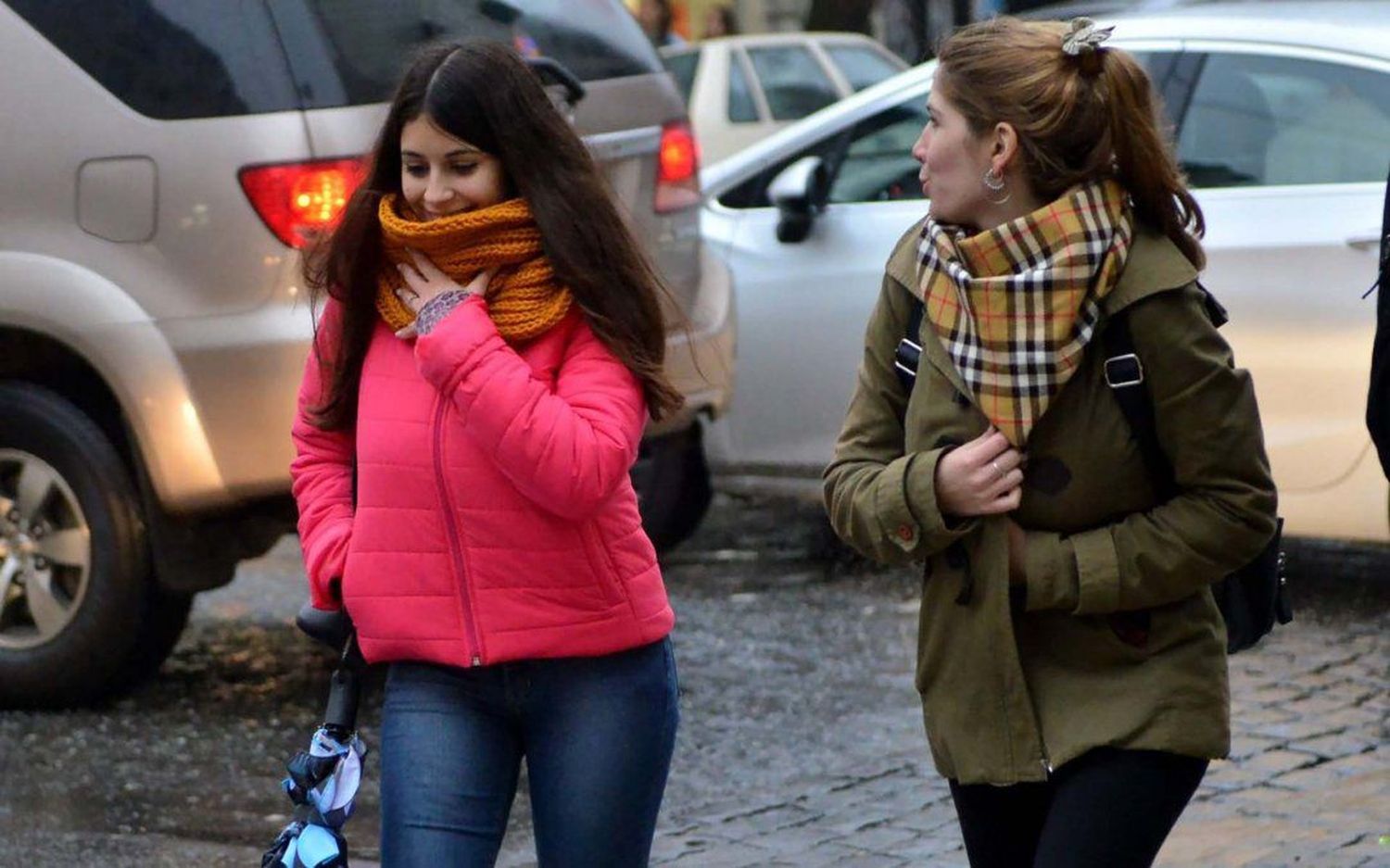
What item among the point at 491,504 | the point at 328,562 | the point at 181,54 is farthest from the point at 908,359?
the point at 181,54

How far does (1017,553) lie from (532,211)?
2.66 feet

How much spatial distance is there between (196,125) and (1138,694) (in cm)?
344

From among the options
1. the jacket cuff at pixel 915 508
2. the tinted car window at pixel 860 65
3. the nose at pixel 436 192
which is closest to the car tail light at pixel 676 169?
the nose at pixel 436 192

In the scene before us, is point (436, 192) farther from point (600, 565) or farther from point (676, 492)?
point (676, 492)

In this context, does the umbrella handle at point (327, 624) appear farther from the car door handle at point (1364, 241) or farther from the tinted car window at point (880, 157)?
the tinted car window at point (880, 157)

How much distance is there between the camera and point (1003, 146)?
3.07 m

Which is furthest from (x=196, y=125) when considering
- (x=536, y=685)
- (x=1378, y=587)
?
(x=1378, y=587)

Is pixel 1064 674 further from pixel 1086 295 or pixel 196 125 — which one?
pixel 196 125

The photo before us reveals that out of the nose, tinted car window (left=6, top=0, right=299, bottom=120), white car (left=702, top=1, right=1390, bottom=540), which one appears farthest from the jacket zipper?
white car (left=702, top=1, right=1390, bottom=540)

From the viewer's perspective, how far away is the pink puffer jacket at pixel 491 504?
3.10 m

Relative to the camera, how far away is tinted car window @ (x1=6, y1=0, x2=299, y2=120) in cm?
577

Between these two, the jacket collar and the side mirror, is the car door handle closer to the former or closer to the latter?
the side mirror

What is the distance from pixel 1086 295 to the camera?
3.01 metres

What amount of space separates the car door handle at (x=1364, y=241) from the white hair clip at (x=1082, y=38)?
3873 millimetres
